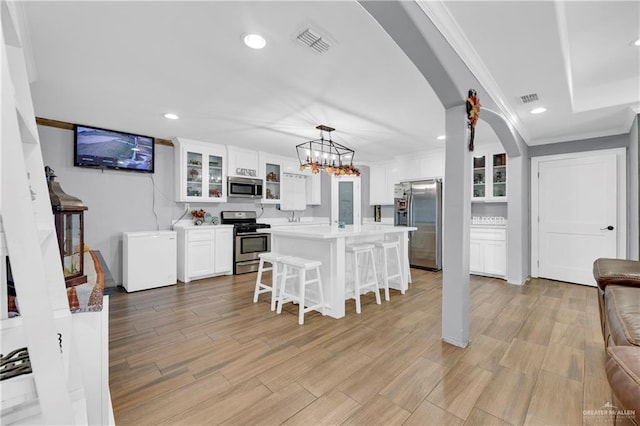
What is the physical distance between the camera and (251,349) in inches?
94.1

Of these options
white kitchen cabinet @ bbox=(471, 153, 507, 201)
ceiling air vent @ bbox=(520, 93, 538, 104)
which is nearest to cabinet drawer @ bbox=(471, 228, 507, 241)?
white kitchen cabinet @ bbox=(471, 153, 507, 201)

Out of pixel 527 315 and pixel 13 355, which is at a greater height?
pixel 13 355

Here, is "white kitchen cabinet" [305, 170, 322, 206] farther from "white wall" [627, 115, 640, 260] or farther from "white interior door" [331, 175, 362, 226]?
"white wall" [627, 115, 640, 260]

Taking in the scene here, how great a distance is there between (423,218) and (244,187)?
348 cm

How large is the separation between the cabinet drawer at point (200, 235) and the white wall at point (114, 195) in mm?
585

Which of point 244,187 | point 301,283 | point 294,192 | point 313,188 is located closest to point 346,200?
point 313,188

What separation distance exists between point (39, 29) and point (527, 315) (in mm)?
4878

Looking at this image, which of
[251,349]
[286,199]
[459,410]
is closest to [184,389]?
[251,349]

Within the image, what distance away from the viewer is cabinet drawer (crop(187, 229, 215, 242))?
15.2ft

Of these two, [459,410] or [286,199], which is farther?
[286,199]

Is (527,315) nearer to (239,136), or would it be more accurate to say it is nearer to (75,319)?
(75,319)

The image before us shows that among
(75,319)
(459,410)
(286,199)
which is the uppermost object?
(286,199)

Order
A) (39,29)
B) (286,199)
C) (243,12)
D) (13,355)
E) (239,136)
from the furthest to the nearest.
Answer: (286,199)
(239,136)
(39,29)
(243,12)
(13,355)

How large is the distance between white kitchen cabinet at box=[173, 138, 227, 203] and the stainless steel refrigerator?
139 inches
